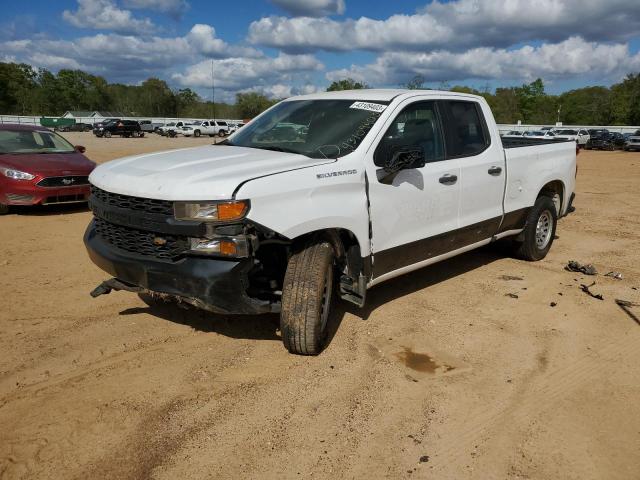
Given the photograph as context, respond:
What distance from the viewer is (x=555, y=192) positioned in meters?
6.78

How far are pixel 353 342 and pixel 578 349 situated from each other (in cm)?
177

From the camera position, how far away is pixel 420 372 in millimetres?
3789

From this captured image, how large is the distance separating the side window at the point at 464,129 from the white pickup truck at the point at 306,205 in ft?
0.05

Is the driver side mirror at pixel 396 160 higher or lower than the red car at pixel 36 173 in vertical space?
higher

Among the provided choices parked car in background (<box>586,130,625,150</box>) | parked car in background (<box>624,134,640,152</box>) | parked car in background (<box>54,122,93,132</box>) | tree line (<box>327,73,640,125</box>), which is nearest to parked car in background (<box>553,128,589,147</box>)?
parked car in background (<box>586,130,625,150</box>)

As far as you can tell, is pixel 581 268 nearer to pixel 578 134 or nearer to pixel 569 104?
pixel 578 134

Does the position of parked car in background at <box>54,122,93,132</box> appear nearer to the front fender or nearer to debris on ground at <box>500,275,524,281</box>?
debris on ground at <box>500,275,524,281</box>

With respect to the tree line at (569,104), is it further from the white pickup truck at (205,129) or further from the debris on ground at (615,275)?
the debris on ground at (615,275)

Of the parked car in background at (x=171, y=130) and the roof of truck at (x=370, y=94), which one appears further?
the parked car in background at (x=171, y=130)

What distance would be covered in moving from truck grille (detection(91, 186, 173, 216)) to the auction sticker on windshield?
193 centimetres

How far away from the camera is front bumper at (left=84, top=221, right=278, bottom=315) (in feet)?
11.2

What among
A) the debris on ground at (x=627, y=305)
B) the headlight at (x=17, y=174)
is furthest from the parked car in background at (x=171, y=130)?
the debris on ground at (x=627, y=305)

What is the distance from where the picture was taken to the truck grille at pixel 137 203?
352 cm

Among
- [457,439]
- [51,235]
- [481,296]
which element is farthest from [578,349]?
[51,235]
